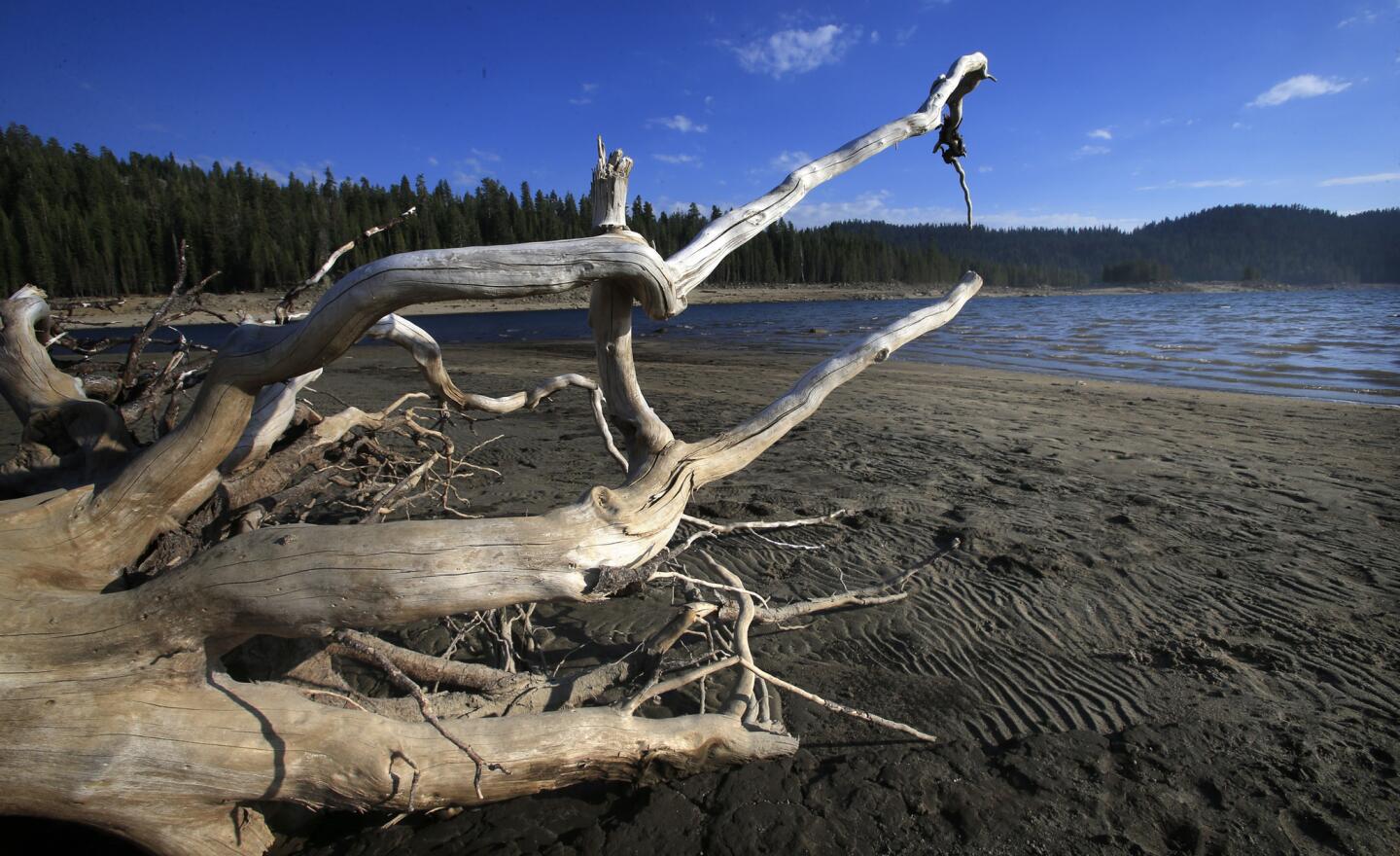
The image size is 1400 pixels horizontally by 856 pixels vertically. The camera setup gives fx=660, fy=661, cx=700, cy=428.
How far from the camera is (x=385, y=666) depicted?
79.6 inches

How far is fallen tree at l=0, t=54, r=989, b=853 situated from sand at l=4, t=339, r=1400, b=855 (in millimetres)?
258

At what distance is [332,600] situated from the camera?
194 centimetres

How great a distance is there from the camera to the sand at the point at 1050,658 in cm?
224

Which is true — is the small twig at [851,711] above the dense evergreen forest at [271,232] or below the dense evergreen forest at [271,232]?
below

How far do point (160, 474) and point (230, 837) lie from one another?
49.5 inches

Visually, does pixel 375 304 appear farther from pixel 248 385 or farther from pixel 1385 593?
pixel 1385 593

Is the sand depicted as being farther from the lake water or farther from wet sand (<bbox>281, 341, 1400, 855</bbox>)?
the lake water

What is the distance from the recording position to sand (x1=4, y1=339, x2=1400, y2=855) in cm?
224

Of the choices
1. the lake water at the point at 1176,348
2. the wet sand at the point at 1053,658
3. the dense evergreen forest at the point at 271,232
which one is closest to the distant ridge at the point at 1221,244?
the dense evergreen forest at the point at 271,232

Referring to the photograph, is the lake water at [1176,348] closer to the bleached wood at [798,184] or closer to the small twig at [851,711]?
the bleached wood at [798,184]

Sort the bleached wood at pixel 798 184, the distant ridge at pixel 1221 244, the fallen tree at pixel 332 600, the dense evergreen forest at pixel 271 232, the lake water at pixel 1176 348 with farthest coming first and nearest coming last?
1. the distant ridge at pixel 1221 244
2. the dense evergreen forest at pixel 271 232
3. the lake water at pixel 1176 348
4. the bleached wood at pixel 798 184
5. the fallen tree at pixel 332 600

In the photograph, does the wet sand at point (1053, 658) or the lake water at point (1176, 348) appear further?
the lake water at point (1176, 348)

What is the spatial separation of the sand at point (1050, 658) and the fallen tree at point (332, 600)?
26 centimetres

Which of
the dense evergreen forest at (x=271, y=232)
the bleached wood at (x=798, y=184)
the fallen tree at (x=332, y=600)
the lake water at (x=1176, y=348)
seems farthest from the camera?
the dense evergreen forest at (x=271, y=232)
